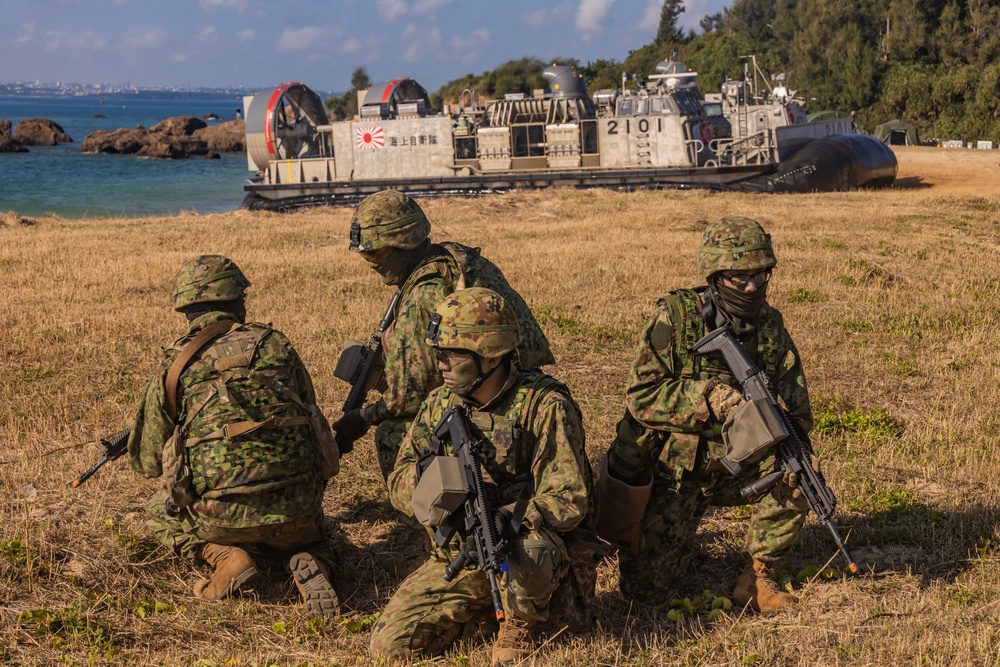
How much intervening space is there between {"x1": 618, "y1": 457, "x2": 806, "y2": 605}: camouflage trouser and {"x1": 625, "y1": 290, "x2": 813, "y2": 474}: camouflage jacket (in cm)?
18

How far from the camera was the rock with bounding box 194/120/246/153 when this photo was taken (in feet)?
274

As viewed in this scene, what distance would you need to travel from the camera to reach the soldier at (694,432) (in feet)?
16.3

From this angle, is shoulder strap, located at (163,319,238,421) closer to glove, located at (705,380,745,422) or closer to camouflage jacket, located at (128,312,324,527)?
camouflage jacket, located at (128,312,324,527)

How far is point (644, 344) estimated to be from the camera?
5117 mm

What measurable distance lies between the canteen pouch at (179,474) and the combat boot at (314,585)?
0.61 meters

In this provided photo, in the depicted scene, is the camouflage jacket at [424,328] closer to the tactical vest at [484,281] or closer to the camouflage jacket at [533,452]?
the tactical vest at [484,281]

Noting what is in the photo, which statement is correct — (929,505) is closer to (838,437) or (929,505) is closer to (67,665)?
(838,437)

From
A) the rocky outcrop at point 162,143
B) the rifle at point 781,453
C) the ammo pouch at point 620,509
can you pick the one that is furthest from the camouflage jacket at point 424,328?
the rocky outcrop at point 162,143

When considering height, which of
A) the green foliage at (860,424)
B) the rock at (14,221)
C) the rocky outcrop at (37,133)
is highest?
the rocky outcrop at (37,133)

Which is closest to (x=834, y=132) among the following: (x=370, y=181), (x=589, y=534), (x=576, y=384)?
(x=370, y=181)

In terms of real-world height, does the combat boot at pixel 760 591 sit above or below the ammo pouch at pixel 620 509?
below

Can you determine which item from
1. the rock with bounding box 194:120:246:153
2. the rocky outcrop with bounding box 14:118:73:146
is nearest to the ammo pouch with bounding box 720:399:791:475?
the rock with bounding box 194:120:246:153

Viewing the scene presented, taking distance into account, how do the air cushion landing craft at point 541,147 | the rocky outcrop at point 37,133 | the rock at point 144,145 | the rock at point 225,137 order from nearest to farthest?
the air cushion landing craft at point 541,147 → the rock at point 144,145 → the rock at point 225,137 → the rocky outcrop at point 37,133

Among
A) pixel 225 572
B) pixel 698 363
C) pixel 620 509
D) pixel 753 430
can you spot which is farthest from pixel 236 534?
pixel 753 430
